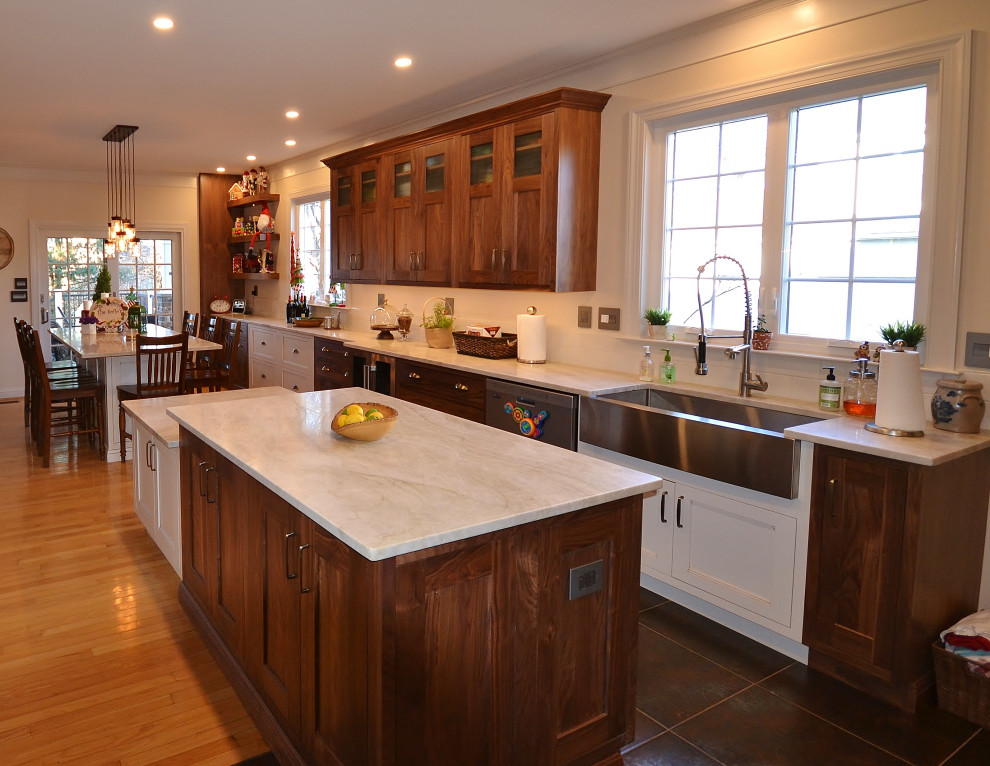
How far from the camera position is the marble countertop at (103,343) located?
17.6ft

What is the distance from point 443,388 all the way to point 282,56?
2.06 meters

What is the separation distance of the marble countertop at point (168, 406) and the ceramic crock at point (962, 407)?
8.50 ft

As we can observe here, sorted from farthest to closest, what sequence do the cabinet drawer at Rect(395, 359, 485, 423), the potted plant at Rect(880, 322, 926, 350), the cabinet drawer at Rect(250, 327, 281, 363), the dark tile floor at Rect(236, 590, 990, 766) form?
the cabinet drawer at Rect(250, 327, 281, 363) → the cabinet drawer at Rect(395, 359, 485, 423) → the potted plant at Rect(880, 322, 926, 350) → the dark tile floor at Rect(236, 590, 990, 766)

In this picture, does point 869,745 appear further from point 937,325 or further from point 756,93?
point 756,93

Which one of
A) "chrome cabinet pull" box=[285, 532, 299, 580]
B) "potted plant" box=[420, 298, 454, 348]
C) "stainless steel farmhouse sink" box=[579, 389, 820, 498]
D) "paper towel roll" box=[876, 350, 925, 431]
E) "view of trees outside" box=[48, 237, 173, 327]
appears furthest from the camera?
"view of trees outside" box=[48, 237, 173, 327]

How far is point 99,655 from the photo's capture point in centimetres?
282

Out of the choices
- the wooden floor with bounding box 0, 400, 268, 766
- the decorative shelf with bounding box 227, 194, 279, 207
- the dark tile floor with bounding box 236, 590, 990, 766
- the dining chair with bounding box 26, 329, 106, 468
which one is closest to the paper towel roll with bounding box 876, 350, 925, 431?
the dark tile floor with bounding box 236, 590, 990, 766

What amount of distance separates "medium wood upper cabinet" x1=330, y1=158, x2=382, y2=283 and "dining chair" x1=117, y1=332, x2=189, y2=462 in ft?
4.59

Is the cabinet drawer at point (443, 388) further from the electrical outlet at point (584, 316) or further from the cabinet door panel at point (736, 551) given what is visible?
the cabinet door panel at point (736, 551)

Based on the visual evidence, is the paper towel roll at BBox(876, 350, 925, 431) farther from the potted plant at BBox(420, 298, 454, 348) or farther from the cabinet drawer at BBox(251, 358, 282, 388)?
the cabinet drawer at BBox(251, 358, 282, 388)

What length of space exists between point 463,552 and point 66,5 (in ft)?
10.9

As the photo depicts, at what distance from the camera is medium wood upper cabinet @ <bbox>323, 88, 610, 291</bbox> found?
4059 millimetres

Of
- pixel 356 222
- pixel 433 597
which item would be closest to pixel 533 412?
pixel 433 597

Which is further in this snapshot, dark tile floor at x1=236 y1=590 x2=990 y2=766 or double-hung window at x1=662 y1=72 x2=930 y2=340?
double-hung window at x1=662 y1=72 x2=930 y2=340
